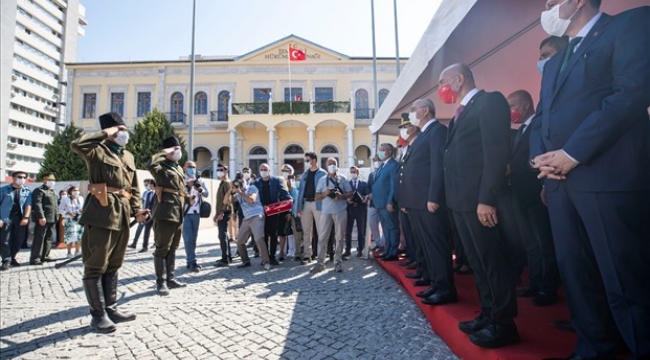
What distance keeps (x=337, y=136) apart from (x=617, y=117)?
83.0ft

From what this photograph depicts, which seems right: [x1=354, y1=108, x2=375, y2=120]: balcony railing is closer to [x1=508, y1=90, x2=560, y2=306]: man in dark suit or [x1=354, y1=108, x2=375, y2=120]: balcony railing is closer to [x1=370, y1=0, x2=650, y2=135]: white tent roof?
[x1=370, y1=0, x2=650, y2=135]: white tent roof

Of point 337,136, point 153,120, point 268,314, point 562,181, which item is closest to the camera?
point 562,181

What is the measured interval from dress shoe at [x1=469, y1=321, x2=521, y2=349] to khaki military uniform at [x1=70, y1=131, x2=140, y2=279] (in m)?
3.37

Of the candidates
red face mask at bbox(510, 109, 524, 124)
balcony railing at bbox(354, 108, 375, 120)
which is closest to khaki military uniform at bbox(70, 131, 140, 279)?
red face mask at bbox(510, 109, 524, 124)

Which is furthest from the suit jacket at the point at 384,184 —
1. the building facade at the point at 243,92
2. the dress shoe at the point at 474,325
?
the building facade at the point at 243,92

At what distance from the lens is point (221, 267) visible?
6195 mm

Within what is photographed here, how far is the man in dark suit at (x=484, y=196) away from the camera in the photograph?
2.06 m

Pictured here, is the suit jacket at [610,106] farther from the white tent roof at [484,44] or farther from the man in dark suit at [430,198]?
the man in dark suit at [430,198]

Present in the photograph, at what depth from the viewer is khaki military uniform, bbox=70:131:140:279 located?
313cm

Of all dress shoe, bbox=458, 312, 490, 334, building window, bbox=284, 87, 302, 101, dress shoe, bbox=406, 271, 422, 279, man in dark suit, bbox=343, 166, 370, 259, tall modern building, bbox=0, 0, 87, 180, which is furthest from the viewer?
tall modern building, bbox=0, 0, 87, 180

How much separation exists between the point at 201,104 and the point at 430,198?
90.8ft

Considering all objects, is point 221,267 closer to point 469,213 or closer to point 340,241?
point 340,241

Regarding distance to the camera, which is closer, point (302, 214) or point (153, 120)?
point (302, 214)

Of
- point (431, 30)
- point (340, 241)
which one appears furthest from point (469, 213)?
point (340, 241)
